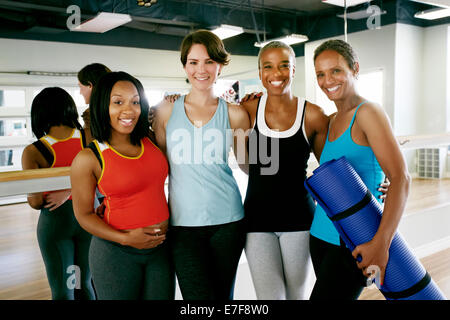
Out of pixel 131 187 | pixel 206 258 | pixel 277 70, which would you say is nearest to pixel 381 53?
pixel 277 70

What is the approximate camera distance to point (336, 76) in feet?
4.66

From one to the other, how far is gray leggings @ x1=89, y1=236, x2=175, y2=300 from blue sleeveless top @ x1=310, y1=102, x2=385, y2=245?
575 millimetres

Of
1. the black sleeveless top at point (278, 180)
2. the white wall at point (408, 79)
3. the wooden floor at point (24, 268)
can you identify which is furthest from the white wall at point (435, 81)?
the black sleeveless top at point (278, 180)

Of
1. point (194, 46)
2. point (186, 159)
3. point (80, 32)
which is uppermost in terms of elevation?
point (80, 32)

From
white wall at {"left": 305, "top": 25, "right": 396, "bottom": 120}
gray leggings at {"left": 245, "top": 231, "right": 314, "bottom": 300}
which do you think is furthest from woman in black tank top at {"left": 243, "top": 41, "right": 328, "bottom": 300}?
white wall at {"left": 305, "top": 25, "right": 396, "bottom": 120}

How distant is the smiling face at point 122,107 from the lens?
129 centimetres

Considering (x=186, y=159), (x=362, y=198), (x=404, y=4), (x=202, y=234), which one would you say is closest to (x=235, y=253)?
(x=202, y=234)

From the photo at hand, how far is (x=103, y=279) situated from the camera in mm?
1292

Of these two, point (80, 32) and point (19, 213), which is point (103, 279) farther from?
point (80, 32)

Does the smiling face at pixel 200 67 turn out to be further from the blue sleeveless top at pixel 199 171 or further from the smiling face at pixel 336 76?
the smiling face at pixel 336 76

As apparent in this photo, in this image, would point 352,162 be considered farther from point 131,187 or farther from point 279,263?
point 131,187

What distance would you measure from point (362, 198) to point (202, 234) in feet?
1.80

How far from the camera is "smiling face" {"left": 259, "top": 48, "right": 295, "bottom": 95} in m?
1.57

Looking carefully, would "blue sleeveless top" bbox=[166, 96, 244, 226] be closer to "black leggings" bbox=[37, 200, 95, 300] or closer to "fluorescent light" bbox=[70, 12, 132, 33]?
"black leggings" bbox=[37, 200, 95, 300]
